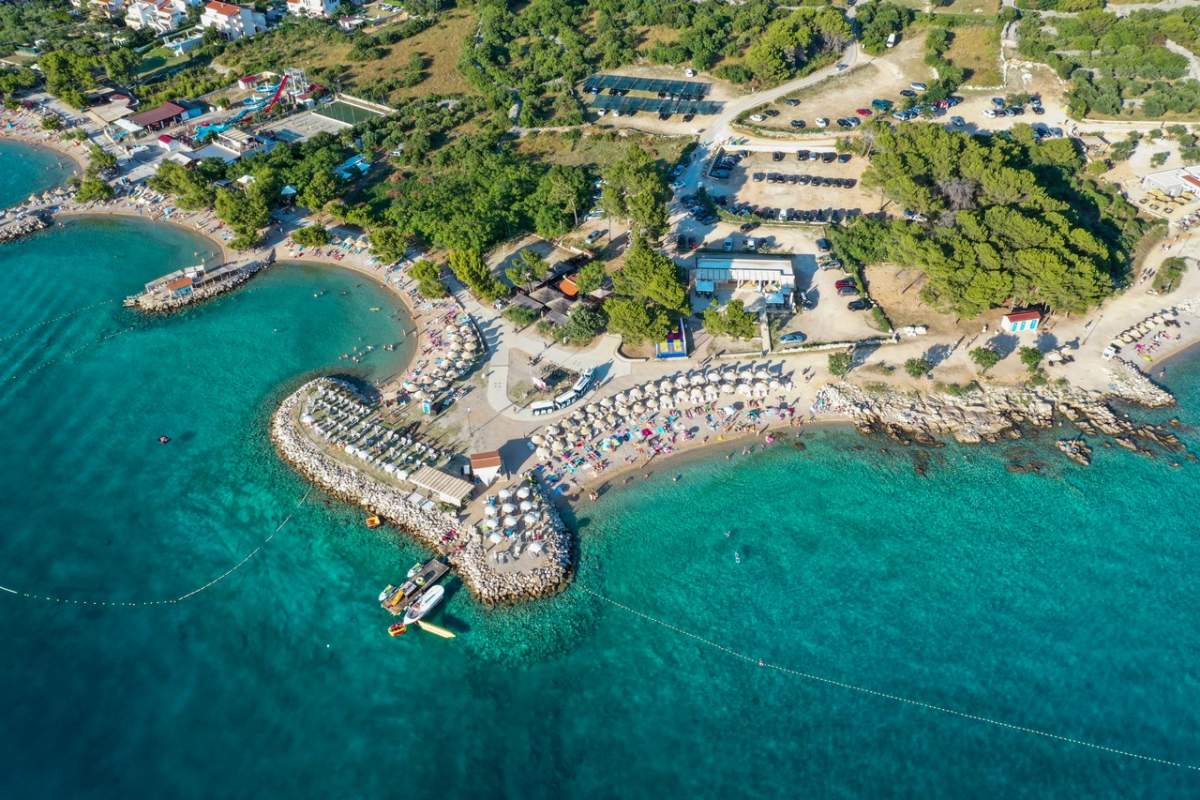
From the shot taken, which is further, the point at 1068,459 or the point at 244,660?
the point at 1068,459

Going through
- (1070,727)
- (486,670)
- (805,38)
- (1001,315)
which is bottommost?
(486,670)

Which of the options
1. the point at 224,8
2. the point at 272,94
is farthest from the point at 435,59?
the point at 224,8

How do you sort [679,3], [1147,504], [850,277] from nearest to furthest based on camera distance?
[1147,504] < [850,277] < [679,3]

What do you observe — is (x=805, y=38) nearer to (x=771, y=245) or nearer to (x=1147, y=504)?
(x=771, y=245)

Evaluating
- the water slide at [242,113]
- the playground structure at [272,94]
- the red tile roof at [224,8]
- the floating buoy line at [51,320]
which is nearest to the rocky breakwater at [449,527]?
the floating buoy line at [51,320]

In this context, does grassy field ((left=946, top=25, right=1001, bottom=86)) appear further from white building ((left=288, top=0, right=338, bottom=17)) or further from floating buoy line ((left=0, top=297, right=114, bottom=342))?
floating buoy line ((left=0, top=297, right=114, bottom=342))

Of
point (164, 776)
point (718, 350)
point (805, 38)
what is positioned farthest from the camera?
point (805, 38)

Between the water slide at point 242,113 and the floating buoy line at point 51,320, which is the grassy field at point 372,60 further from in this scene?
the floating buoy line at point 51,320

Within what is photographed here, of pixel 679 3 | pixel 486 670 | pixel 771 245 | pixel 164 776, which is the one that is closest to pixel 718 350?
pixel 771 245
